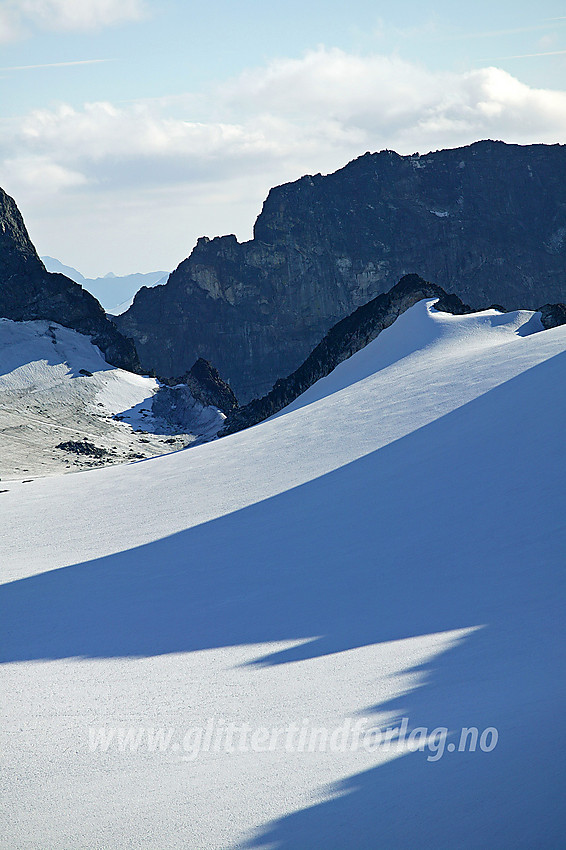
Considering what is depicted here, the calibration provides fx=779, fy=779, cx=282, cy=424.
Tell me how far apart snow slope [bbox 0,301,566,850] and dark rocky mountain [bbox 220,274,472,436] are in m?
11.9

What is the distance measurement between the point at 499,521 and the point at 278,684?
262cm

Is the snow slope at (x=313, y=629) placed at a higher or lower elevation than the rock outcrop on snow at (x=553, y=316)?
lower

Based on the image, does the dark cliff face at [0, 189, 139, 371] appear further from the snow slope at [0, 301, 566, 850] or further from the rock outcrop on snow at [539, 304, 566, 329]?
the snow slope at [0, 301, 566, 850]

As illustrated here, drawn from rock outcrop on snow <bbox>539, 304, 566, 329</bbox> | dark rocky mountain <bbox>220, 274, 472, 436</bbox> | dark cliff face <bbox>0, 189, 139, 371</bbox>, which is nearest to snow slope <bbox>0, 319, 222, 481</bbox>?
dark cliff face <bbox>0, 189, 139, 371</bbox>

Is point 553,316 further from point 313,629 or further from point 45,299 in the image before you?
point 45,299

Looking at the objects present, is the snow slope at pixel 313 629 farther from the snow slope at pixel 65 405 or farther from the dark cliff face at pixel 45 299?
the dark cliff face at pixel 45 299

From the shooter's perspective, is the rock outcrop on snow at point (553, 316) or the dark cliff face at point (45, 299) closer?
the rock outcrop on snow at point (553, 316)

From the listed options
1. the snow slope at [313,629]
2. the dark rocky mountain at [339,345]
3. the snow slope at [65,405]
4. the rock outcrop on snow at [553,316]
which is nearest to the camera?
the snow slope at [313,629]

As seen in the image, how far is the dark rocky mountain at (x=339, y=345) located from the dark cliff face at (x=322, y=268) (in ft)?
180

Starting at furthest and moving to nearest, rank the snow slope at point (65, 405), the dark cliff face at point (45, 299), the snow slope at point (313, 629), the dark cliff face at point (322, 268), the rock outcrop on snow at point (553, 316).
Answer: the dark cliff face at point (322, 268), the dark cliff face at point (45, 299), the snow slope at point (65, 405), the rock outcrop on snow at point (553, 316), the snow slope at point (313, 629)

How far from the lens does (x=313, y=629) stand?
4961 mm

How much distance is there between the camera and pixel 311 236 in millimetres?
83000

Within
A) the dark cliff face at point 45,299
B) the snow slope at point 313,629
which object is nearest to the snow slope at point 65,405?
the dark cliff face at point 45,299

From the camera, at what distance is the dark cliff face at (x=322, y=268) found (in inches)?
3191
